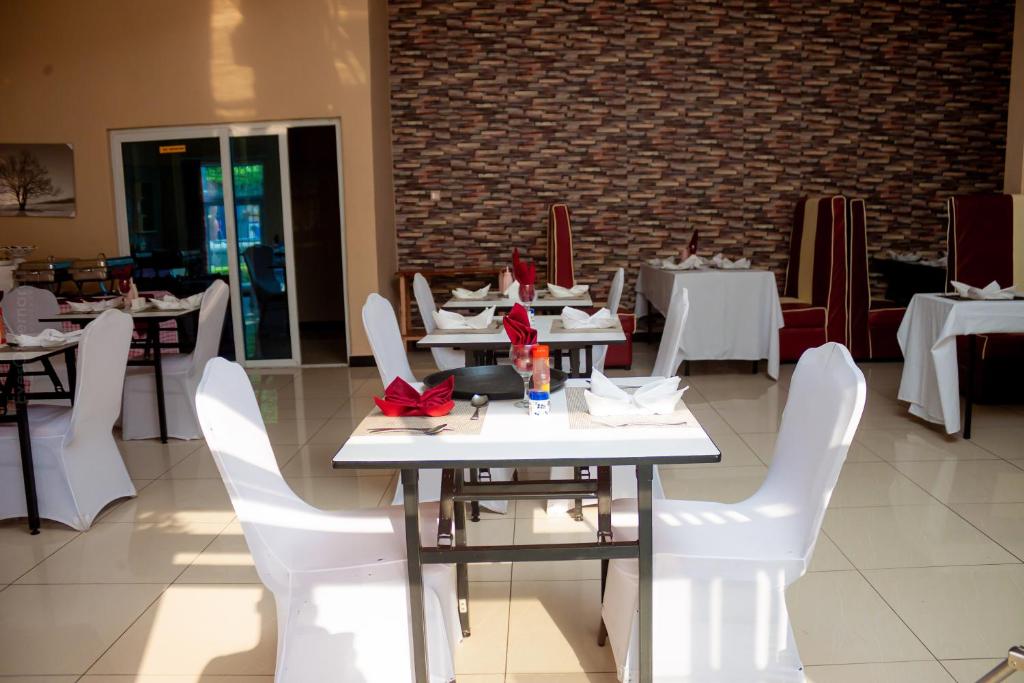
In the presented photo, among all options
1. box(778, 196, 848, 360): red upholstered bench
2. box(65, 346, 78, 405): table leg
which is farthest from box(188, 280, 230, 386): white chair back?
box(778, 196, 848, 360): red upholstered bench

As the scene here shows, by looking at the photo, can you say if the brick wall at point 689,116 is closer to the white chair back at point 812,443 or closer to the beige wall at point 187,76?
the beige wall at point 187,76

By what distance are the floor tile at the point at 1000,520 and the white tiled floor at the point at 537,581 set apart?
11mm

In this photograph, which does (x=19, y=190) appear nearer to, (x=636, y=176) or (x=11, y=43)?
(x=11, y=43)

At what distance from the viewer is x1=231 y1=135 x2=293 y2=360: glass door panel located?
6.92 metres

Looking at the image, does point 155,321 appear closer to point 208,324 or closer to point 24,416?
point 208,324

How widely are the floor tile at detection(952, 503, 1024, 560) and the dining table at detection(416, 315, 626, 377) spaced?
5.22 feet

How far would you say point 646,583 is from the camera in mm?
2008

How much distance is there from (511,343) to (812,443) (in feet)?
3.03

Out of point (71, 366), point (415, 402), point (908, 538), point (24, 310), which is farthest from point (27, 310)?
point (908, 538)

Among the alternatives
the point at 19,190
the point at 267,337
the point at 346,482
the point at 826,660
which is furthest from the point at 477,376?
the point at 19,190

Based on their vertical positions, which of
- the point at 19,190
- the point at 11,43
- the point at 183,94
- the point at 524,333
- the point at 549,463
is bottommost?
the point at 549,463

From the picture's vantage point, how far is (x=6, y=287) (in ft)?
20.1

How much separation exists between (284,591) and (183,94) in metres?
5.91

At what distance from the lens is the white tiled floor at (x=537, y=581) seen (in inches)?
94.7
